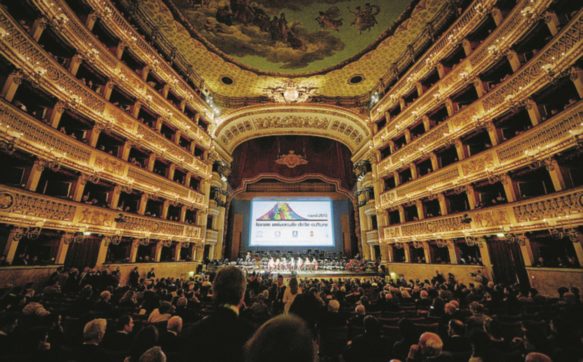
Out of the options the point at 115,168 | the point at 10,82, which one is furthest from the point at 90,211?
the point at 10,82

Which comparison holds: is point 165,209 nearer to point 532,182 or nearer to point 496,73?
point 532,182

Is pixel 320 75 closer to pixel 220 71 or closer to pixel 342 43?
pixel 342 43

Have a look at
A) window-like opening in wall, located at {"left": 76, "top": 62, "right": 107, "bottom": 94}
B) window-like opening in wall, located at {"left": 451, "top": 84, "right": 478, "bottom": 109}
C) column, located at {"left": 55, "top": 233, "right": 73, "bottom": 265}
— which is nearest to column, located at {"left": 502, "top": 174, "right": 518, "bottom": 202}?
window-like opening in wall, located at {"left": 451, "top": 84, "right": 478, "bottom": 109}

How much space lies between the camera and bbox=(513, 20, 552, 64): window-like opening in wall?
1006 centimetres

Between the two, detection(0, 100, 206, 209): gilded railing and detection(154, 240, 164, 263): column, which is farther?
detection(154, 240, 164, 263): column

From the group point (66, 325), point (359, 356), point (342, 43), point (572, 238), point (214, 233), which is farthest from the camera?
point (214, 233)

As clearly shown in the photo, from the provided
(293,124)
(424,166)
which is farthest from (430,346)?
(293,124)

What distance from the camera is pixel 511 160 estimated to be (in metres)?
10.7

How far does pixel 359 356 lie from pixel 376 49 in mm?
18749

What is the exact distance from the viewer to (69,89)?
1091 cm

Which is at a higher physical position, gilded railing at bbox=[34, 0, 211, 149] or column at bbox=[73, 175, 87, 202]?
gilded railing at bbox=[34, 0, 211, 149]

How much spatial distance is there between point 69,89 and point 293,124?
17.1m

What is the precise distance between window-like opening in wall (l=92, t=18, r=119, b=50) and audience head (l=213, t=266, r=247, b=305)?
1666 cm

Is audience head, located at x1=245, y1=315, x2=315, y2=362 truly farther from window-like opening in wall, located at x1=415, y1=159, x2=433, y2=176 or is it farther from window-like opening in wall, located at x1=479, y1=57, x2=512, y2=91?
window-like opening in wall, located at x1=415, y1=159, x2=433, y2=176
